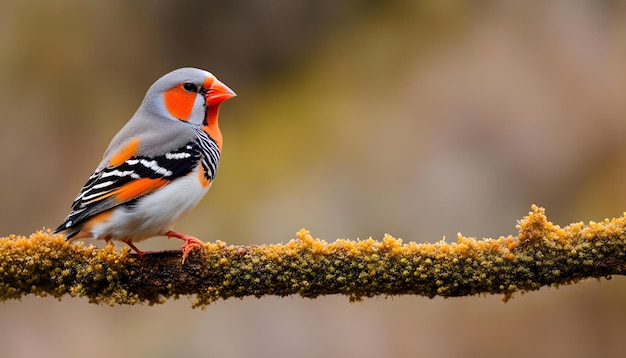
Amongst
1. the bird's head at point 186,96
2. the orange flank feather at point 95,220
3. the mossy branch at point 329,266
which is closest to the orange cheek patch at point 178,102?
the bird's head at point 186,96

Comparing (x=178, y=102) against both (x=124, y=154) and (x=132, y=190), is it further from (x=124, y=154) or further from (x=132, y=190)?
(x=132, y=190)

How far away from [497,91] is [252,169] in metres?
2.72

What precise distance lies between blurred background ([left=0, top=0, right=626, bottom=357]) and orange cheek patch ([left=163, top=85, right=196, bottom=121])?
3.16m

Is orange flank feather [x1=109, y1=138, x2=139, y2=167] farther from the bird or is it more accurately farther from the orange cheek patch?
the orange cheek patch

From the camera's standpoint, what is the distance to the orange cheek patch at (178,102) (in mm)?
4805

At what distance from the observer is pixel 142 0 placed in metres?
8.47

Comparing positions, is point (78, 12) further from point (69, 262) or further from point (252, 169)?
point (69, 262)

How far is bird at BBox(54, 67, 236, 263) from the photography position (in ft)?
13.7

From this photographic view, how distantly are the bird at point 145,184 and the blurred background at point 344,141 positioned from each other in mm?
3322

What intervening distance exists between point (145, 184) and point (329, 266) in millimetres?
1138

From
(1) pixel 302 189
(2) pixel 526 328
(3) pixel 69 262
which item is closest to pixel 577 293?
(2) pixel 526 328

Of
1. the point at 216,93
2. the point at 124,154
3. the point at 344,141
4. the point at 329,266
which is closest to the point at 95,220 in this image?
the point at 124,154

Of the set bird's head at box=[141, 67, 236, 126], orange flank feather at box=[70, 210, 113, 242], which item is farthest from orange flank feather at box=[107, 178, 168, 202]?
bird's head at box=[141, 67, 236, 126]

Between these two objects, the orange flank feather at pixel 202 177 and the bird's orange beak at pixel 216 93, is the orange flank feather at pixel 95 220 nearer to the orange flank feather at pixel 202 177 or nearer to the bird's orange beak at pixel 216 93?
the orange flank feather at pixel 202 177
